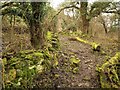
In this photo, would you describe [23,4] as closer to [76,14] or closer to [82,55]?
[82,55]

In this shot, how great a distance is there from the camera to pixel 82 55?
8.62 meters

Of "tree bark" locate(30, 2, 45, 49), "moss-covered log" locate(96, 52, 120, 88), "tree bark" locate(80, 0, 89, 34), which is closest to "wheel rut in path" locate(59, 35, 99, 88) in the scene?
"moss-covered log" locate(96, 52, 120, 88)

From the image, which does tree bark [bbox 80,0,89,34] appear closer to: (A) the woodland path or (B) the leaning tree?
(A) the woodland path

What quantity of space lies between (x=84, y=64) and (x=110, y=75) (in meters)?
1.25

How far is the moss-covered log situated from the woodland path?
0.19 metres

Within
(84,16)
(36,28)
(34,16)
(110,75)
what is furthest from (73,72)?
(84,16)

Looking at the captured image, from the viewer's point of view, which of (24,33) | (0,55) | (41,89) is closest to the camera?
(41,89)

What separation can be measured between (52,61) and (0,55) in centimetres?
151

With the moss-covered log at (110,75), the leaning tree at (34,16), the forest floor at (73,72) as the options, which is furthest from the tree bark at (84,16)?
the moss-covered log at (110,75)

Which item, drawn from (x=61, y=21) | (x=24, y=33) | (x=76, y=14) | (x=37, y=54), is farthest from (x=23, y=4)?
(x=76, y=14)

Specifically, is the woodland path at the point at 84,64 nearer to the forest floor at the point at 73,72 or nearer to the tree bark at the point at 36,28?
the forest floor at the point at 73,72

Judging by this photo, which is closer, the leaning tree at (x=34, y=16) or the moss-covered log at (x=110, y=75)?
the moss-covered log at (x=110, y=75)

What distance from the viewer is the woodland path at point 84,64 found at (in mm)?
6379

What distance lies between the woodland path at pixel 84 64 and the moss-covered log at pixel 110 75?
7.4 inches
